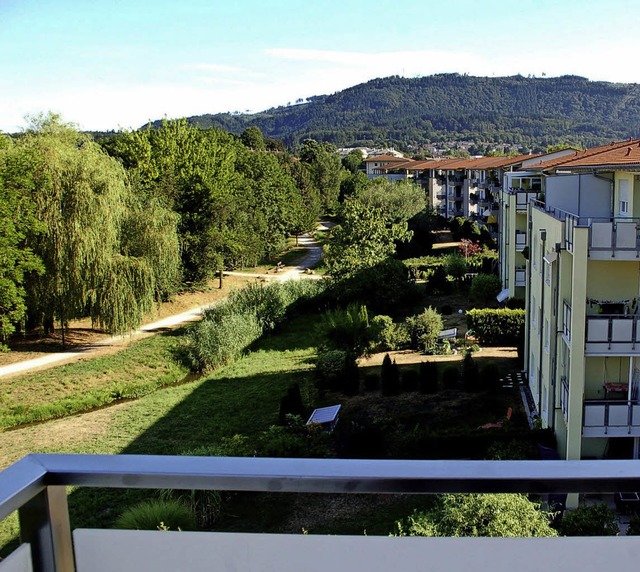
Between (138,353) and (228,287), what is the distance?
15.6m

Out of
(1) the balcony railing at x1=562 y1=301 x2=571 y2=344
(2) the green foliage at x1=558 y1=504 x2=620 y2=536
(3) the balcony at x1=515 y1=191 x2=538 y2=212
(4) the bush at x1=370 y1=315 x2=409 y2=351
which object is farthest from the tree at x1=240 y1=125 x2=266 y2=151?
(2) the green foliage at x1=558 y1=504 x2=620 y2=536

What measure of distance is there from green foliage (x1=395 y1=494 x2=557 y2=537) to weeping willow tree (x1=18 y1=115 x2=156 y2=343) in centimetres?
2006

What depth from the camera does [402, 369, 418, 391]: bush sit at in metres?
20.1

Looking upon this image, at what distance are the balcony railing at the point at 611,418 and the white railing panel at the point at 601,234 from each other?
290 cm

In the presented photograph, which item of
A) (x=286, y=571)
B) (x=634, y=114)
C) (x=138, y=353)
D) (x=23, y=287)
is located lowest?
(x=138, y=353)

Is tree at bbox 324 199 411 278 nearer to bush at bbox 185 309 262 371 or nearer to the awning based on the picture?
the awning

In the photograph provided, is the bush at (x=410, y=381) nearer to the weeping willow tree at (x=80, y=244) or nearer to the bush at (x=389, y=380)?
the bush at (x=389, y=380)

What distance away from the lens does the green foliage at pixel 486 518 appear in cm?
845

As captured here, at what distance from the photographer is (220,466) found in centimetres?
187

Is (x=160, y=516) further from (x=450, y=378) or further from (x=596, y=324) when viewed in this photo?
(x=450, y=378)

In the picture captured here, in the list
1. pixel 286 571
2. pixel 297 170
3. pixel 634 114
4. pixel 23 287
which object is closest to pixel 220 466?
pixel 286 571

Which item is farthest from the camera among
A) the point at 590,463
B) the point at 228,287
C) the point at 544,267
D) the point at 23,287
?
the point at 228,287

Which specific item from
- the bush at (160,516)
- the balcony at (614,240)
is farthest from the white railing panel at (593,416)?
the bush at (160,516)

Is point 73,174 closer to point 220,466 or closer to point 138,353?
point 138,353
